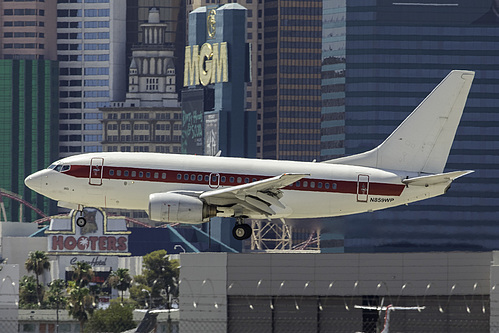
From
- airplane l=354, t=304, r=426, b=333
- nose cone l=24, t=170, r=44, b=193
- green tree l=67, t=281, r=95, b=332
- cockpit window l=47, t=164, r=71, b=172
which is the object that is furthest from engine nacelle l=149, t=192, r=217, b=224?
green tree l=67, t=281, r=95, b=332

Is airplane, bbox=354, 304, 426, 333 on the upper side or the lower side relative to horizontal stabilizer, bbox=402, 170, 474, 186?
lower

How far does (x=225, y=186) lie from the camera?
241 ft

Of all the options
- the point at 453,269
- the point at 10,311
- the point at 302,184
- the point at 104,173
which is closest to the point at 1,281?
the point at 10,311

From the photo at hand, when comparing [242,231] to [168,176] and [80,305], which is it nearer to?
[168,176]

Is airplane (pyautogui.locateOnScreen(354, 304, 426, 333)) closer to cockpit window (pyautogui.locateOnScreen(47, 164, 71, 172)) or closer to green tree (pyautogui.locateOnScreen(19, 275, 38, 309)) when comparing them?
cockpit window (pyautogui.locateOnScreen(47, 164, 71, 172))

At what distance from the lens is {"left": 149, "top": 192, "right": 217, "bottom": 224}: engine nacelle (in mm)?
71500

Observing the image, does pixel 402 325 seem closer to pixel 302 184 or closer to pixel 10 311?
pixel 302 184

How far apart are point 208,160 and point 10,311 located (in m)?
15.3

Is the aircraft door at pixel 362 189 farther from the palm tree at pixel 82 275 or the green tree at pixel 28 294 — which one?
the palm tree at pixel 82 275

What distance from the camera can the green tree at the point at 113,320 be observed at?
13888 centimetres

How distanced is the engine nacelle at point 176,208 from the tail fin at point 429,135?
34.5ft

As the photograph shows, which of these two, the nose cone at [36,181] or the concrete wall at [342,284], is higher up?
the nose cone at [36,181]

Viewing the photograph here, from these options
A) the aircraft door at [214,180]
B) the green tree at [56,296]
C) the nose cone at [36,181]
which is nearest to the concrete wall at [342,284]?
the aircraft door at [214,180]

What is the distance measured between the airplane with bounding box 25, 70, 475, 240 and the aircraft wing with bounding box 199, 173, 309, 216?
0.06 m
